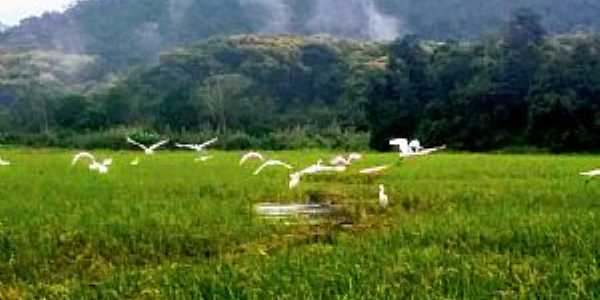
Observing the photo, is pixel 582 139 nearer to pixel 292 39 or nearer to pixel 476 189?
pixel 476 189

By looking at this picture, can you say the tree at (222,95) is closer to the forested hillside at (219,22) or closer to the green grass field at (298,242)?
the forested hillside at (219,22)

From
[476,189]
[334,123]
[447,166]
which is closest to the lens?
→ [476,189]

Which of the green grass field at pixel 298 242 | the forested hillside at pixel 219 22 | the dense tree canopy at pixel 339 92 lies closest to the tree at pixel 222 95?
the dense tree canopy at pixel 339 92

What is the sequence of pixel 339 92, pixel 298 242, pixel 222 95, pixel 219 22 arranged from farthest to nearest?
pixel 219 22, pixel 339 92, pixel 222 95, pixel 298 242

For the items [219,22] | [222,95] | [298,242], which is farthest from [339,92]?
[298,242]

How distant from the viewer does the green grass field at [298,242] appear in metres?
5.23

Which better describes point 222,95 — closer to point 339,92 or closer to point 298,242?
point 339,92

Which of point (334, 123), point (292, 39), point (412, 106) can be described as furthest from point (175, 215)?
point (292, 39)

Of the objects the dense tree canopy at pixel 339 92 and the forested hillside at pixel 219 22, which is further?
the forested hillside at pixel 219 22

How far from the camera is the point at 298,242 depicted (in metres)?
7.43

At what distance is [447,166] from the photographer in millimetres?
16422

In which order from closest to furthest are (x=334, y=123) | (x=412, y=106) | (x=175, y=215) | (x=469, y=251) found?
(x=469, y=251) → (x=175, y=215) → (x=412, y=106) → (x=334, y=123)

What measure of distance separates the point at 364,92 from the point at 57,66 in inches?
1753

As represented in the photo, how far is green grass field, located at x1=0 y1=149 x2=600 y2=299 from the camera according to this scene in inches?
206
